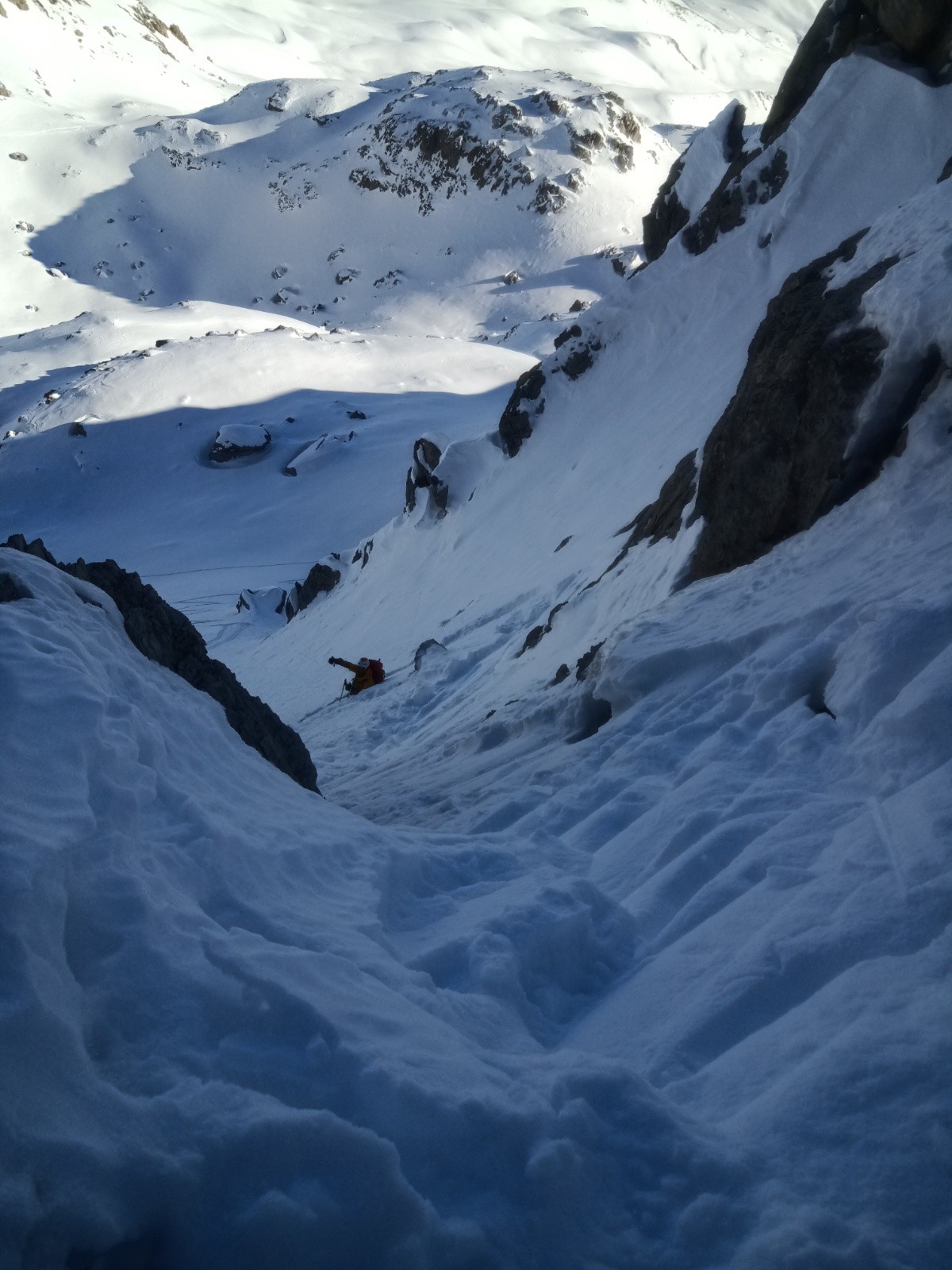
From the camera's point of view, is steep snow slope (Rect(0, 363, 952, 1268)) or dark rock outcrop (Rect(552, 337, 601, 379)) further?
dark rock outcrop (Rect(552, 337, 601, 379))

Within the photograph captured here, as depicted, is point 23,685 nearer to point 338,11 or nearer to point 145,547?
point 145,547

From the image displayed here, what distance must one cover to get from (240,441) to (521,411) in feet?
50.1

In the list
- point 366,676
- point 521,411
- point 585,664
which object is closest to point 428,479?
point 521,411

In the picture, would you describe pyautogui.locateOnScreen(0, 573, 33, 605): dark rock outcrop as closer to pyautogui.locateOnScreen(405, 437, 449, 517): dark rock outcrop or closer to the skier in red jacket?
the skier in red jacket

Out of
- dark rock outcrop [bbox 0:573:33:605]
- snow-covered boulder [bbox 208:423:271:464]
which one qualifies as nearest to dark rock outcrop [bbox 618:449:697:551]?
dark rock outcrop [bbox 0:573:33:605]

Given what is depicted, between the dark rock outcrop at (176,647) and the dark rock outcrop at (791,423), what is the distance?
297 cm

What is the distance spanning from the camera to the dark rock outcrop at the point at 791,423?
5180mm

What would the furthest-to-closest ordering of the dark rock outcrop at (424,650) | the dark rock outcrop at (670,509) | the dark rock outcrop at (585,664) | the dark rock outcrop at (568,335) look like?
the dark rock outcrop at (568,335)
the dark rock outcrop at (424,650)
the dark rock outcrop at (670,509)
the dark rock outcrop at (585,664)

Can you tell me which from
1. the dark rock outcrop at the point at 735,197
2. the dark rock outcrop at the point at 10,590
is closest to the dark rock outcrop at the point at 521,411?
the dark rock outcrop at the point at 735,197

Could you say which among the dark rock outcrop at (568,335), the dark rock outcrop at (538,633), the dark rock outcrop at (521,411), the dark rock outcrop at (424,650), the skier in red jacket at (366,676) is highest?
the dark rock outcrop at (568,335)

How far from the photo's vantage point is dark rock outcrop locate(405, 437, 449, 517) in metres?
16.4

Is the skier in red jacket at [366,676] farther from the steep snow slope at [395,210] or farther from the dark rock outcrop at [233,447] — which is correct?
the steep snow slope at [395,210]

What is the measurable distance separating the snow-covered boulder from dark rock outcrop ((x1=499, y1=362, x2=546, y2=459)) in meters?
14.6

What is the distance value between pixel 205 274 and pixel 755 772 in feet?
167
